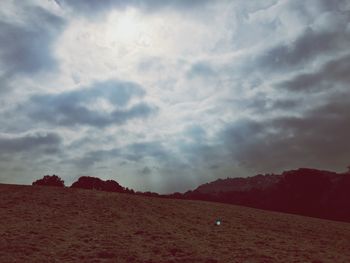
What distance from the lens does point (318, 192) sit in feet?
237

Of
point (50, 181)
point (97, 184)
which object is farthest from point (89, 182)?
point (50, 181)

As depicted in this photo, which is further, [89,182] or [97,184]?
[97,184]

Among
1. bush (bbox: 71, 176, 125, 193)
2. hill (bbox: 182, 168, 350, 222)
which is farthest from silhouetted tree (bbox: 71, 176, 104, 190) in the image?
hill (bbox: 182, 168, 350, 222)

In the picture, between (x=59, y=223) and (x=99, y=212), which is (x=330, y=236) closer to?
(x=99, y=212)

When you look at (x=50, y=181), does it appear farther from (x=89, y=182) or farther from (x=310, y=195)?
(x=310, y=195)

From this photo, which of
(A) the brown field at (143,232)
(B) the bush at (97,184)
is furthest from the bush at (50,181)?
(A) the brown field at (143,232)

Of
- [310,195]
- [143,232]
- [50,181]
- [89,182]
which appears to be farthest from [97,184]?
[143,232]

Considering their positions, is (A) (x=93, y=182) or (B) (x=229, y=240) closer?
(B) (x=229, y=240)

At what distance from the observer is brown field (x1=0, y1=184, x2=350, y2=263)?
22.3 m

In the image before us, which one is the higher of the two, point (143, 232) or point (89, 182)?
point (89, 182)

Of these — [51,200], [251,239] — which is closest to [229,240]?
[251,239]

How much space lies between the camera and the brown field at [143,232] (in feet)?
73.1

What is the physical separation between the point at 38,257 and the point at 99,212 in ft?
47.9

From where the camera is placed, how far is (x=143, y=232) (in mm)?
28422
